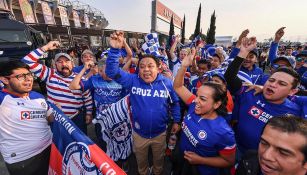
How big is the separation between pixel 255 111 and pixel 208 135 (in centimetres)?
76

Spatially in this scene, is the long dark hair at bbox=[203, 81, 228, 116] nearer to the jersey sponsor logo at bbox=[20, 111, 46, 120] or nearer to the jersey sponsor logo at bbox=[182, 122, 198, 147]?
the jersey sponsor logo at bbox=[182, 122, 198, 147]

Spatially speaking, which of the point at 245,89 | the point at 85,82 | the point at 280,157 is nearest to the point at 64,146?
the point at 85,82

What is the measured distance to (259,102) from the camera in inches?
95.6

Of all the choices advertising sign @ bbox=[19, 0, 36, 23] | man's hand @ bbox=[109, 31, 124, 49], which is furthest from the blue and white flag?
advertising sign @ bbox=[19, 0, 36, 23]

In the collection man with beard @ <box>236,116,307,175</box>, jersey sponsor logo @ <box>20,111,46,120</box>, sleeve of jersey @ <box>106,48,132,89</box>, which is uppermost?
sleeve of jersey @ <box>106,48,132,89</box>

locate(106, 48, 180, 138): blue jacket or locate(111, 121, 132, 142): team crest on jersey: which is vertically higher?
locate(106, 48, 180, 138): blue jacket

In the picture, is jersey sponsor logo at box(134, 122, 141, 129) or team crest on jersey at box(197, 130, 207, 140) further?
jersey sponsor logo at box(134, 122, 141, 129)

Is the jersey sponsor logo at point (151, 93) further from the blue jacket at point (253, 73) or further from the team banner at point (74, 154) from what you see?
the blue jacket at point (253, 73)

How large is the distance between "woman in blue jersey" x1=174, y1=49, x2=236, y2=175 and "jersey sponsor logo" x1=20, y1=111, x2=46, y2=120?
1616mm

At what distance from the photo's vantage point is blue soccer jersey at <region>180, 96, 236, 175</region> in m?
2.01

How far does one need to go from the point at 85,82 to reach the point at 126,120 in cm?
92

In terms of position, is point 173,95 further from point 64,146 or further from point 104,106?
point 64,146

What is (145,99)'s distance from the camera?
2787 mm

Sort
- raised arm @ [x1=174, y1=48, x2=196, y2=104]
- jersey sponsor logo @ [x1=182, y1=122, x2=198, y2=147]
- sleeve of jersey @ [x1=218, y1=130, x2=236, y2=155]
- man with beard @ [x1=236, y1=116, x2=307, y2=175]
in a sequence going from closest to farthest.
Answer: man with beard @ [x1=236, y1=116, x2=307, y2=175] → sleeve of jersey @ [x1=218, y1=130, x2=236, y2=155] → jersey sponsor logo @ [x1=182, y1=122, x2=198, y2=147] → raised arm @ [x1=174, y1=48, x2=196, y2=104]
